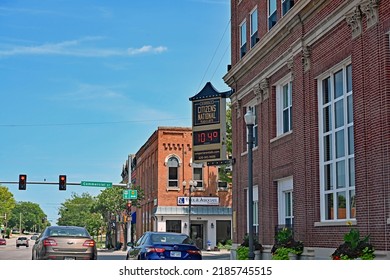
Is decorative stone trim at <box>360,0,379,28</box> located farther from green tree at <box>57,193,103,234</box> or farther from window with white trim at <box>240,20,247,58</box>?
green tree at <box>57,193,103,234</box>

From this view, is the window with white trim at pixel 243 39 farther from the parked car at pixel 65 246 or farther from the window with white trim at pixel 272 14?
the parked car at pixel 65 246

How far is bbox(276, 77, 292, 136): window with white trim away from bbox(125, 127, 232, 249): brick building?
29483 mm

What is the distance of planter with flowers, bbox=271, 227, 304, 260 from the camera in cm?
2041

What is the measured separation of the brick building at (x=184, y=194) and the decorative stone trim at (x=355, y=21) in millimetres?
36751

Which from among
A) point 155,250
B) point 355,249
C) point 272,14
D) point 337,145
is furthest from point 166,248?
point 272,14

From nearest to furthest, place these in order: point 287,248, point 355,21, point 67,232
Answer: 1. point 355,21
2. point 67,232
3. point 287,248

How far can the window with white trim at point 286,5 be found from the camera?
911 inches

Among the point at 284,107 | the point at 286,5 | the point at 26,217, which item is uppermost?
Answer: the point at 286,5

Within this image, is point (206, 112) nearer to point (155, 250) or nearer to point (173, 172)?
point (155, 250)

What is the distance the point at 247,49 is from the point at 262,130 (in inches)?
187

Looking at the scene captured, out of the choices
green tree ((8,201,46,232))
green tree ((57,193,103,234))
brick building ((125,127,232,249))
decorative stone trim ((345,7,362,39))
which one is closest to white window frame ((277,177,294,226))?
decorative stone trim ((345,7,362,39))

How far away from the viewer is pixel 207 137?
29.1 metres

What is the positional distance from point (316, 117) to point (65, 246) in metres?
8.58
